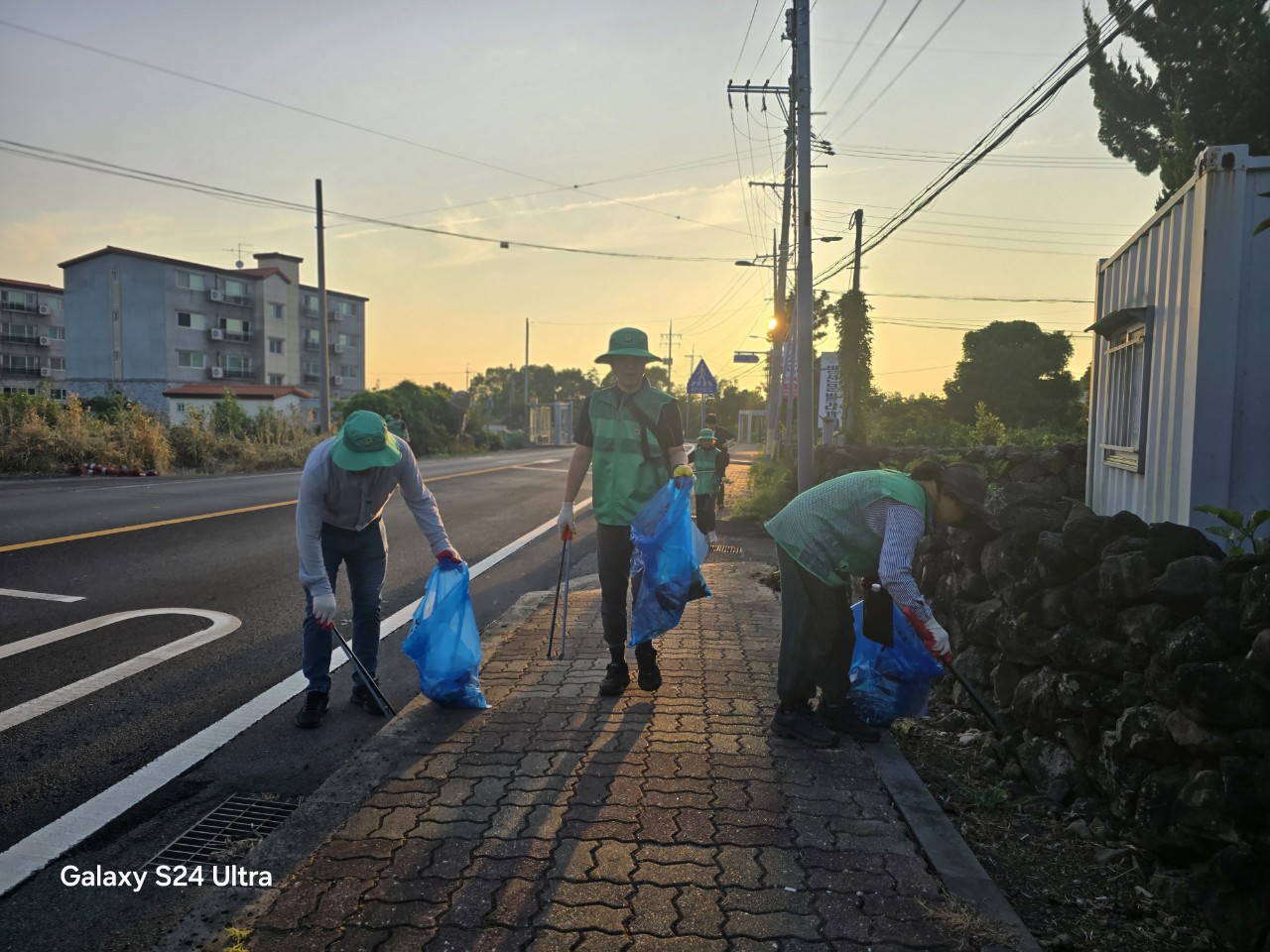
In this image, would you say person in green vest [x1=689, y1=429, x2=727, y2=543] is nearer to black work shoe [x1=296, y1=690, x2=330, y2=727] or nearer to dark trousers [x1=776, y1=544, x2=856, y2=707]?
dark trousers [x1=776, y1=544, x2=856, y2=707]

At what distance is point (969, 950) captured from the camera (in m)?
2.70

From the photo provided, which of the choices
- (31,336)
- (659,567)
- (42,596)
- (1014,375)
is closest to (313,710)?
(659,567)

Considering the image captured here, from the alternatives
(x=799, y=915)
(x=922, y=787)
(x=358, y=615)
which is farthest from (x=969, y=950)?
(x=358, y=615)

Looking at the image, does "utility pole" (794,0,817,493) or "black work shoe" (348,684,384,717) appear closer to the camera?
"black work shoe" (348,684,384,717)

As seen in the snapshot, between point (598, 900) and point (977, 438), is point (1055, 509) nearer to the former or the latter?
point (598, 900)

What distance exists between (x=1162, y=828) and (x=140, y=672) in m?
5.12

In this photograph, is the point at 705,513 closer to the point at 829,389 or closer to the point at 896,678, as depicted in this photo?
the point at 829,389

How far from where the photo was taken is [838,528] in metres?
4.27

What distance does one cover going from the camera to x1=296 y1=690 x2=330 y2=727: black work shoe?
470 cm

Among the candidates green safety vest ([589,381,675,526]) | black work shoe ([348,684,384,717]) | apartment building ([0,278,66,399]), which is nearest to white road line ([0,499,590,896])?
black work shoe ([348,684,384,717])

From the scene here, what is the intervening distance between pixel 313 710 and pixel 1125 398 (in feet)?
18.1

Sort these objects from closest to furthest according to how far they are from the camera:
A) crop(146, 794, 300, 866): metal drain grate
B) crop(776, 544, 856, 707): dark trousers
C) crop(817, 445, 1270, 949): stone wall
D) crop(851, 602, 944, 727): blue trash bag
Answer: crop(817, 445, 1270, 949): stone wall < crop(146, 794, 300, 866): metal drain grate < crop(776, 544, 856, 707): dark trousers < crop(851, 602, 944, 727): blue trash bag

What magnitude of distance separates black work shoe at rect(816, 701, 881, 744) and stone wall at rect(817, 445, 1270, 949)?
2.09 ft

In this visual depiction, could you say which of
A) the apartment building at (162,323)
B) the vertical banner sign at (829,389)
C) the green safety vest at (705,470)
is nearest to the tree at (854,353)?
the vertical banner sign at (829,389)
